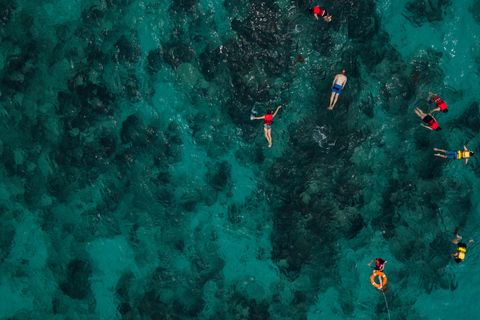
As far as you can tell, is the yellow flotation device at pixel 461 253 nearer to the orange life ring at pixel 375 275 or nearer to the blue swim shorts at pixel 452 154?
the orange life ring at pixel 375 275

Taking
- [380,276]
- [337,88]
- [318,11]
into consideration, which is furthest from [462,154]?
[318,11]

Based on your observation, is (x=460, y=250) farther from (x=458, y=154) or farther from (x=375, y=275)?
(x=458, y=154)

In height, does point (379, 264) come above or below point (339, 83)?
below

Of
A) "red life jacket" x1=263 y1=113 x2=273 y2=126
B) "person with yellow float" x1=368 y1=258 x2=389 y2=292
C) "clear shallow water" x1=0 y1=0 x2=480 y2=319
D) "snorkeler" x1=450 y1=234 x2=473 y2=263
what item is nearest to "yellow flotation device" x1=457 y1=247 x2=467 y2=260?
"snorkeler" x1=450 y1=234 x2=473 y2=263

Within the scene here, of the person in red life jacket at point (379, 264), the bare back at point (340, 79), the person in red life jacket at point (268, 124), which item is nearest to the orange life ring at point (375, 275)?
the person in red life jacket at point (379, 264)

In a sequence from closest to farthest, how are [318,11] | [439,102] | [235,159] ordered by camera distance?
[318,11], [439,102], [235,159]
